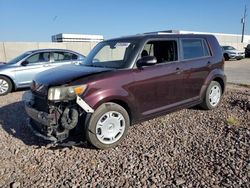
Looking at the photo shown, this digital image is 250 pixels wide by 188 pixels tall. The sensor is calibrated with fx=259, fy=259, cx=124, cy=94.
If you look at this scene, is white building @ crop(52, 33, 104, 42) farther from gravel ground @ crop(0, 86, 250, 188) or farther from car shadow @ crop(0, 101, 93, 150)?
gravel ground @ crop(0, 86, 250, 188)

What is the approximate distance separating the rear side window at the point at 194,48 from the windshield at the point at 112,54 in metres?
1.21

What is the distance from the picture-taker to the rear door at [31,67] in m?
8.97

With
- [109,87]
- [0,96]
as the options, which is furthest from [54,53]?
[109,87]

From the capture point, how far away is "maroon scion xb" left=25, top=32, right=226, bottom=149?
12.6 ft

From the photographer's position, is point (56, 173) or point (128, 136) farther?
point (128, 136)

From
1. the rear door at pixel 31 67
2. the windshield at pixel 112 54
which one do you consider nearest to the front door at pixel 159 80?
the windshield at pixel 112 54

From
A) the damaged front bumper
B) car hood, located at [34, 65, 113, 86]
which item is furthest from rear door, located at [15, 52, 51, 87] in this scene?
the damaged front bumper

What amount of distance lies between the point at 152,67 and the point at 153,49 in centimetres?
55

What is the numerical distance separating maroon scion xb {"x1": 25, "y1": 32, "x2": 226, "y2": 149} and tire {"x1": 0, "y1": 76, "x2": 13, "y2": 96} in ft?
15.7

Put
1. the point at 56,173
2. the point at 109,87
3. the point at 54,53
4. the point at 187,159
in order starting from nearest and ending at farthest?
the point at 56,173 → the point at 187,159 → the point at 109,87 → the point at 54,53

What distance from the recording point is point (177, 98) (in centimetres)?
507

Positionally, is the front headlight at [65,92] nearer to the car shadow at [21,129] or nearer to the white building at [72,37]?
the car shadow at [21,129]

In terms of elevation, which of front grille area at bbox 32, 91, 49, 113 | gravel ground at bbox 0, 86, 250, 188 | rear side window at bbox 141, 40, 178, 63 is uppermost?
rear side window at bbox 141, 40, 178, 63

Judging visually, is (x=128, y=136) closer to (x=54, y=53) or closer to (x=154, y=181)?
(x=154, y=181)
